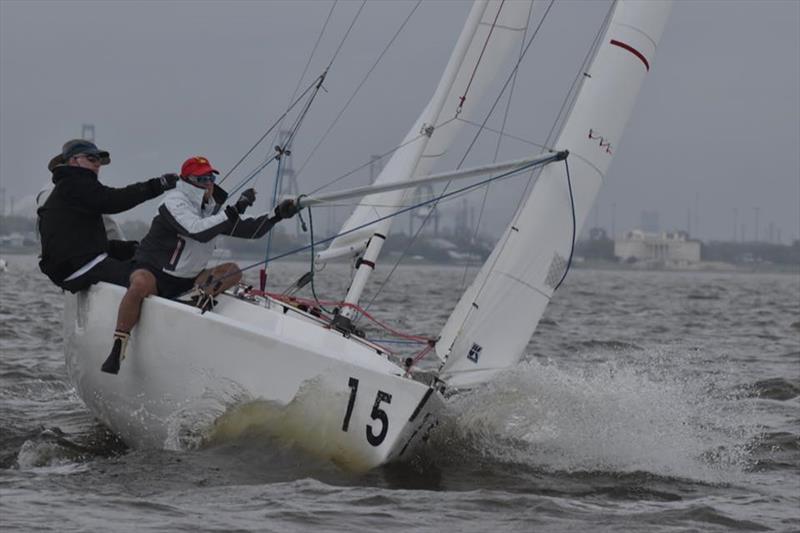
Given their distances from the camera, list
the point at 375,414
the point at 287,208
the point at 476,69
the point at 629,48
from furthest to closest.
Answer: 1. the point at 476,69
2. the point at 629,48
3. the point at 287,208
4. the point at 375,414

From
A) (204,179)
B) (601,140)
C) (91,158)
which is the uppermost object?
(601,140)

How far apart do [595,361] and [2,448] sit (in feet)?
22.3

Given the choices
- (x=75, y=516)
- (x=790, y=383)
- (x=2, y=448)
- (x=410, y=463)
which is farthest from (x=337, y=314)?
(x=790, y=383)

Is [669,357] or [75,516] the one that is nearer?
[75,516]

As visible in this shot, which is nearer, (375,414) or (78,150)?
(375,414)

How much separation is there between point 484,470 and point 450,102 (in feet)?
10.5

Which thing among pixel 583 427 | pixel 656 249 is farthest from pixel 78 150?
pixel 656 249

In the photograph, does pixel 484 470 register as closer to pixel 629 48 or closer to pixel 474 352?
pixel 474 352

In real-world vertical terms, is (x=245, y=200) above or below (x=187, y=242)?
above

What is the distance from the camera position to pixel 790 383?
420 inches

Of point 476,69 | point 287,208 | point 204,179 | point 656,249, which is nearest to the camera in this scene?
point 287,208

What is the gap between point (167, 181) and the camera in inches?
269

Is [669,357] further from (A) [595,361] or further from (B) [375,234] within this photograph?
(B) [375,234]

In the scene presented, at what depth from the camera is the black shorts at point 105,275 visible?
7.02 m
